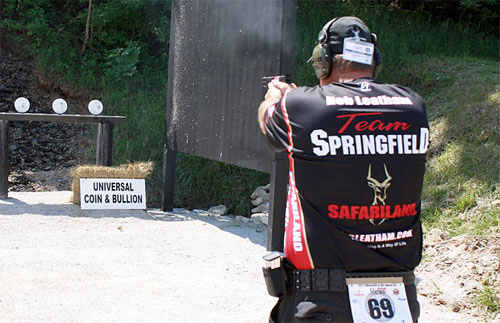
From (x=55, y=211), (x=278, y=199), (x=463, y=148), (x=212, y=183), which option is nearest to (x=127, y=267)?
(x=278, y=199)

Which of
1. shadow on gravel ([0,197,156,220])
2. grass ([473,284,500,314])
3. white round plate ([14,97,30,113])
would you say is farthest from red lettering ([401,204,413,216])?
white round plate ([14,97,30,113])

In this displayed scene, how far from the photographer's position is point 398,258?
2.30m

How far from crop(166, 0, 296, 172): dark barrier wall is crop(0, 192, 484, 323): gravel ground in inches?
34.9

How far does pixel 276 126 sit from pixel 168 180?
218 inches

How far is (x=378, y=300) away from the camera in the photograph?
2205 mm

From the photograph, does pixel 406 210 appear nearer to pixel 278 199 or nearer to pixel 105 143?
pixel 278 199

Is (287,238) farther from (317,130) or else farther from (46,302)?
(46,302)

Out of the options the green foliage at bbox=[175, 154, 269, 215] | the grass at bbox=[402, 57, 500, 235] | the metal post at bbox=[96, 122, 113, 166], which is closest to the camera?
the grass at bbox=[402, 57, 500, 235]

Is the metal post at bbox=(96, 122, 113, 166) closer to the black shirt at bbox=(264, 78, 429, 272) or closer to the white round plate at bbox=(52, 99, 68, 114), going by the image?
the white round plate at bbox=(52, 99, 68, 114)

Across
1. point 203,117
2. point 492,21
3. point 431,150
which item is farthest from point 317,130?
point 492,21

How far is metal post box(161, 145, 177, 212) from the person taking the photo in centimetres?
770

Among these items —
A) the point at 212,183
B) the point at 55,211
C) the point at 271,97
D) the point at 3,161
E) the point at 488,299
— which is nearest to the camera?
the point at 271,97

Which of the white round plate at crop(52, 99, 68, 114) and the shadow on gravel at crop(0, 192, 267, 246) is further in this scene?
the white round plate at crop(52, 99, 68, 114)

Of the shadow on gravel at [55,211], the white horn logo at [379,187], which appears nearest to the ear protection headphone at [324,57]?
the white horn logo at [379,187]
